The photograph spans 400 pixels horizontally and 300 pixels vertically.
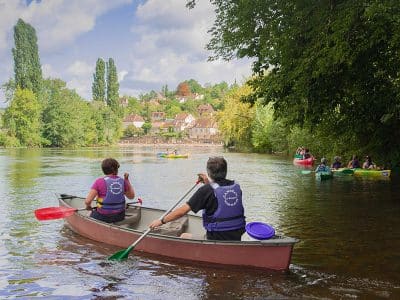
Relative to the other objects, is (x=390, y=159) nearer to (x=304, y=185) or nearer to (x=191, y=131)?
(x=304, y=185)

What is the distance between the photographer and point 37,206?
1522 cm

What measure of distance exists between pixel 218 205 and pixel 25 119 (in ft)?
259

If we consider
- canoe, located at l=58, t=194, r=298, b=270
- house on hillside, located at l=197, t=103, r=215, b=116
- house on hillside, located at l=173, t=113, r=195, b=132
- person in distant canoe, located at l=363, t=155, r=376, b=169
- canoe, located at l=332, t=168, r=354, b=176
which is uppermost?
house on hillside, located at l=197, t=103, r=215, b=116

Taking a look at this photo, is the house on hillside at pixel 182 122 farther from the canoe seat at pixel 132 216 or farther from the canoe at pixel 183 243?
the canoe at pixel 183 243

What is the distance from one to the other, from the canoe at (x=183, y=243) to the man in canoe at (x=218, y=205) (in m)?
A: 0.21

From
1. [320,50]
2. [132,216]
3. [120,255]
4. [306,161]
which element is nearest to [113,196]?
[132,216]

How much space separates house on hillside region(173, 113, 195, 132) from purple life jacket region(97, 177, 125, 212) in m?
Result: 143

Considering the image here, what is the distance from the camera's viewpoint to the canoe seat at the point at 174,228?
891cm

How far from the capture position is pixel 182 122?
156250mm

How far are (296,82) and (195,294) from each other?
831 cm

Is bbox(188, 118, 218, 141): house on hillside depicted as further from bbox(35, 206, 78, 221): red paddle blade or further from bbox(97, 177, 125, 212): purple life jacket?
bbox(97, 177, 125, 212): purple life jacket

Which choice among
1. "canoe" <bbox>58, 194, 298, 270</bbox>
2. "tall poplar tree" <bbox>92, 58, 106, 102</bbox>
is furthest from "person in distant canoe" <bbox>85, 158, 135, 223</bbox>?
"tall poplar tree" <bbox>92, 58, 106, 102</bbox>

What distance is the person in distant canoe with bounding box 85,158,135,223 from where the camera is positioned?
30.0 ft

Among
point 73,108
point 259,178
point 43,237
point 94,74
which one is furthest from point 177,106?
point 43,237
